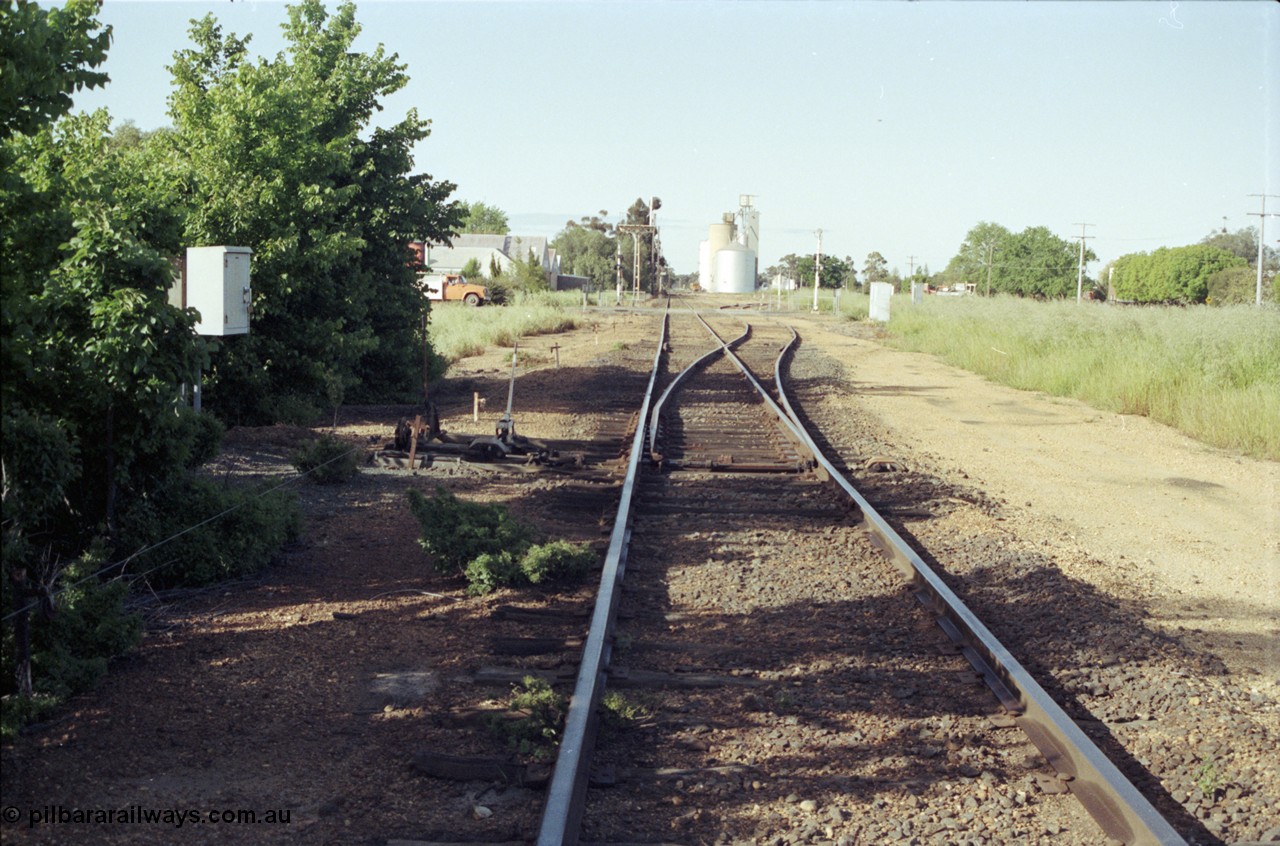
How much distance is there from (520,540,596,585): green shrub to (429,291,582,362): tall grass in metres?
17.5

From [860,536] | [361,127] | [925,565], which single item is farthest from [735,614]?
[361,127]

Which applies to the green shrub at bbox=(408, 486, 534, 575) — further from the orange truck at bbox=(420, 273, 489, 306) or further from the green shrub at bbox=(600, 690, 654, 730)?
the orange truck at bbox=(420, 273, 489, 306)

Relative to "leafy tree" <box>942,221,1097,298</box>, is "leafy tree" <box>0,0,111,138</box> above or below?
below

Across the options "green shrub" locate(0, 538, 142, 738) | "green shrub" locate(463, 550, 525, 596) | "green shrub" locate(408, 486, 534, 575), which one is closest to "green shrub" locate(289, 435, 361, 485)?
"green shrub" locate(408, 486, 534, 575)

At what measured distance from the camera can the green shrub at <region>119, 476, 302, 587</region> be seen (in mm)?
7133

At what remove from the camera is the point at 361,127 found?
17516mm

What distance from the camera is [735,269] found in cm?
14325

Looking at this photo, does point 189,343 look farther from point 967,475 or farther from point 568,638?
point 967,475

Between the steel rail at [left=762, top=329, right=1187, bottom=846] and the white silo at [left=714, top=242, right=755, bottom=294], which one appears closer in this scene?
the steel rail at [left=762, top=329, right=1187, bottom=846]

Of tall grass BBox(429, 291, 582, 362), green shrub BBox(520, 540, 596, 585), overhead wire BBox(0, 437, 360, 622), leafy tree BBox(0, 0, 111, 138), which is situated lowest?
green shrub BBox(520, 540, 596, 585)

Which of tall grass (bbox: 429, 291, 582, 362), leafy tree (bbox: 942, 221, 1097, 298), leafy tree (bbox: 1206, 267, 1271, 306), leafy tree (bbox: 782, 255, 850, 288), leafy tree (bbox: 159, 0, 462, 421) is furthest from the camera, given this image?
leafy tree (bbox: 782, 255, 850, 288)

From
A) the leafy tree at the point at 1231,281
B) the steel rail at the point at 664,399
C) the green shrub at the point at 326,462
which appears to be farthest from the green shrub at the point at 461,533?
the leafy tree at the point at 1231,281

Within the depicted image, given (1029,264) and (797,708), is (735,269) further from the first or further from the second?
(797,708)

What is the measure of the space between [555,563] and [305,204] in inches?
357
